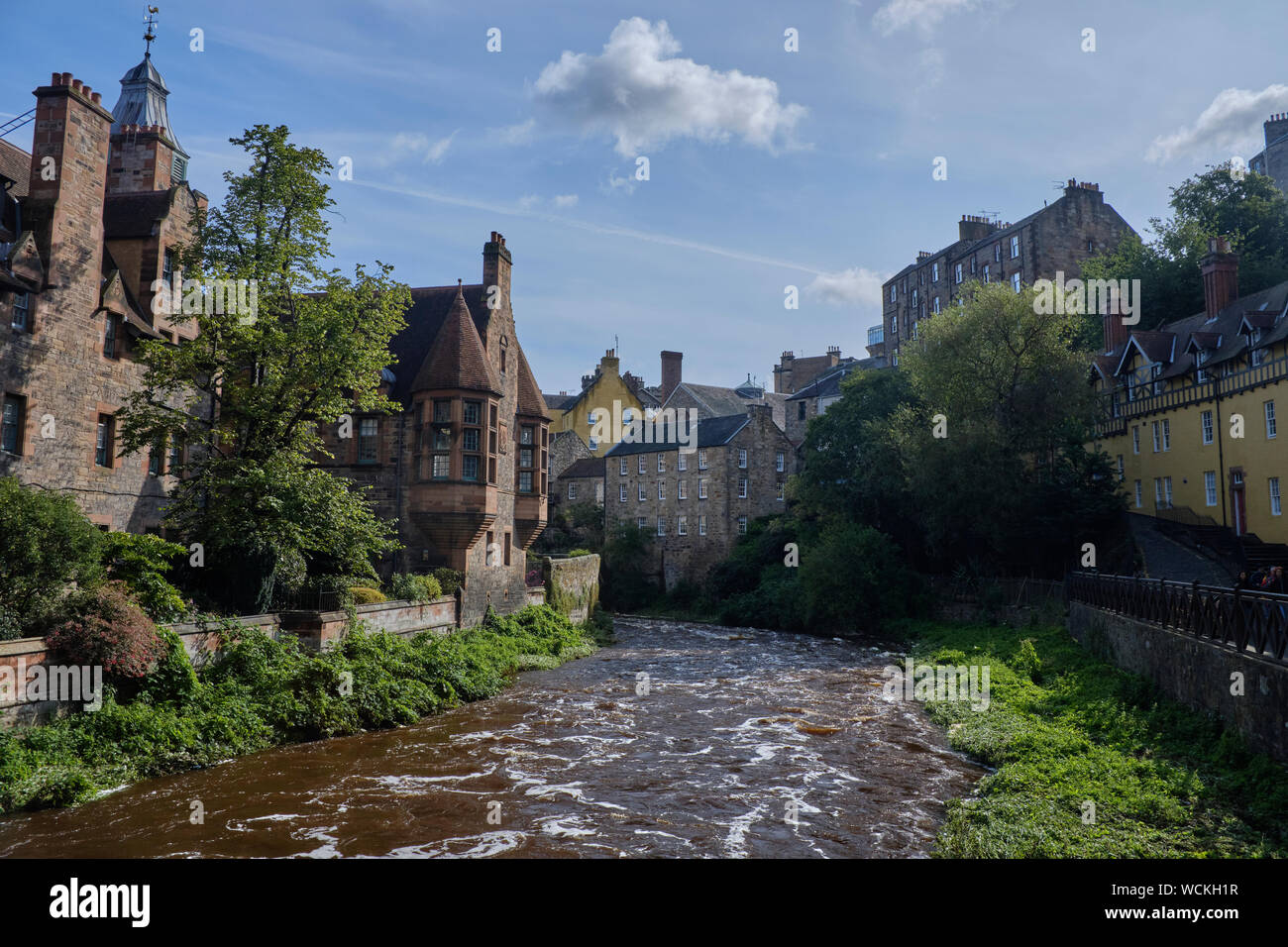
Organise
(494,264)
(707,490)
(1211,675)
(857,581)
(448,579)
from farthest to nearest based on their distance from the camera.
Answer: (707,490), (857,581), (494,264), (448,579), (1211,675)

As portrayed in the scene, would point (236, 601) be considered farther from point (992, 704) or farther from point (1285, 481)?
point (1285, 481)

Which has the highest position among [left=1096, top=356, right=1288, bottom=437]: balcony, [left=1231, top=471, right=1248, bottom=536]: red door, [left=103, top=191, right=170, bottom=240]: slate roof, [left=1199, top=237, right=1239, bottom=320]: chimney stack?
[left=1199, top=237, right=1239, bottom=320]: chimney stack

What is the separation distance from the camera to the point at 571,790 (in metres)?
13.3

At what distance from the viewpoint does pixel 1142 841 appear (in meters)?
9.63

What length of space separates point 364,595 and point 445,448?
265 inches

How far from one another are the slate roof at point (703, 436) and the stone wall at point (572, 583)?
47.8 feet

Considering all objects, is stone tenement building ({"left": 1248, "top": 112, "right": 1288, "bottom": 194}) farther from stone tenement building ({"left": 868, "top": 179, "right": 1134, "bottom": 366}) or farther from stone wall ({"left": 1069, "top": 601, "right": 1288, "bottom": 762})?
stone wall ({"left": 1069, "top": 601, "right": 1288, "bottom": 762})

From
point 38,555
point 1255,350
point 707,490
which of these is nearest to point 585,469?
point 707,490

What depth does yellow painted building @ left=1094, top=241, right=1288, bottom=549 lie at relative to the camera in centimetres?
2920

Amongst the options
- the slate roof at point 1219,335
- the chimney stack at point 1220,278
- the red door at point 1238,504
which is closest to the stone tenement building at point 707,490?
the slate roof at point 1219,335

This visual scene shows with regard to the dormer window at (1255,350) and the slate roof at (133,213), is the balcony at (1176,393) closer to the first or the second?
the dormer window at (1255,350)

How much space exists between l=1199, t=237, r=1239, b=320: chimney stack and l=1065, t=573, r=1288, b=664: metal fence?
2027cm

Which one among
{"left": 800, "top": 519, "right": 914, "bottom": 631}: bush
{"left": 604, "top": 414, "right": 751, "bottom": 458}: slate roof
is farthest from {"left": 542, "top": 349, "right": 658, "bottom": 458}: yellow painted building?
{"left": 800, "top": 519, "right": 914, "bottom": 631}: bush

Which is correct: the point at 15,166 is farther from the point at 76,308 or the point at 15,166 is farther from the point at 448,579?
the point at 448,579
